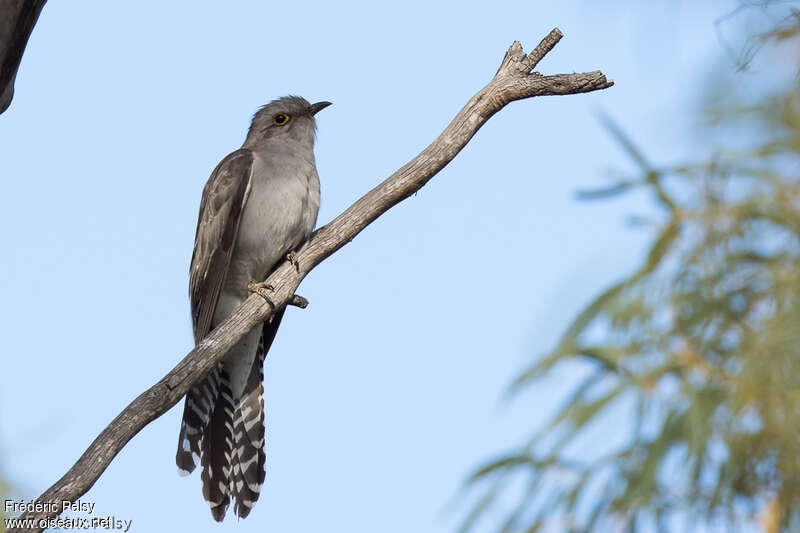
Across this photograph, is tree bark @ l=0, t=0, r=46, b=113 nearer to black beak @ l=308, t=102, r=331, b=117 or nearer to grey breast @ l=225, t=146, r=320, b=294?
grey breast @ l=225, t=146, r=320, b=294

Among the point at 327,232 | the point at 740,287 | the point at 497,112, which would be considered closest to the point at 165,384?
the point at 327,232

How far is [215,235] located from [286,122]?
114 centimetres

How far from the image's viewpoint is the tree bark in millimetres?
3492

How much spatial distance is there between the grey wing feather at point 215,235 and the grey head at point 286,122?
1.70 ft

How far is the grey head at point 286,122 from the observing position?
6262 millimetres

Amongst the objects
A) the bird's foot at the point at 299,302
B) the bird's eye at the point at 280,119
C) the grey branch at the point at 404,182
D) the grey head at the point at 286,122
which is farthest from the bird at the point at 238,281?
the grey branch at the point at 404,182

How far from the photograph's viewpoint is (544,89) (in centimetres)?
402

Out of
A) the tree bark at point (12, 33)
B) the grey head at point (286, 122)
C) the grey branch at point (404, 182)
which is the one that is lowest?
the grey branch at point (404, 182)

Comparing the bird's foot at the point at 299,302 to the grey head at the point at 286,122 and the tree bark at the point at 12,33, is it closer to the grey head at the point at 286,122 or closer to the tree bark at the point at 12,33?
the tree bark at the point at 12,33

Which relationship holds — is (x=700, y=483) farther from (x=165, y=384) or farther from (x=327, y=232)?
(x=165, y=384)

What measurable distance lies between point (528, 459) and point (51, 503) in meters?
2.02

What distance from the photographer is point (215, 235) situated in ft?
18.3

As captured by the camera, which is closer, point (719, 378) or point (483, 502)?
point (719, 378)

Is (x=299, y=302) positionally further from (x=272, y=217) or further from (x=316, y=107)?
(x=316, y=107)
